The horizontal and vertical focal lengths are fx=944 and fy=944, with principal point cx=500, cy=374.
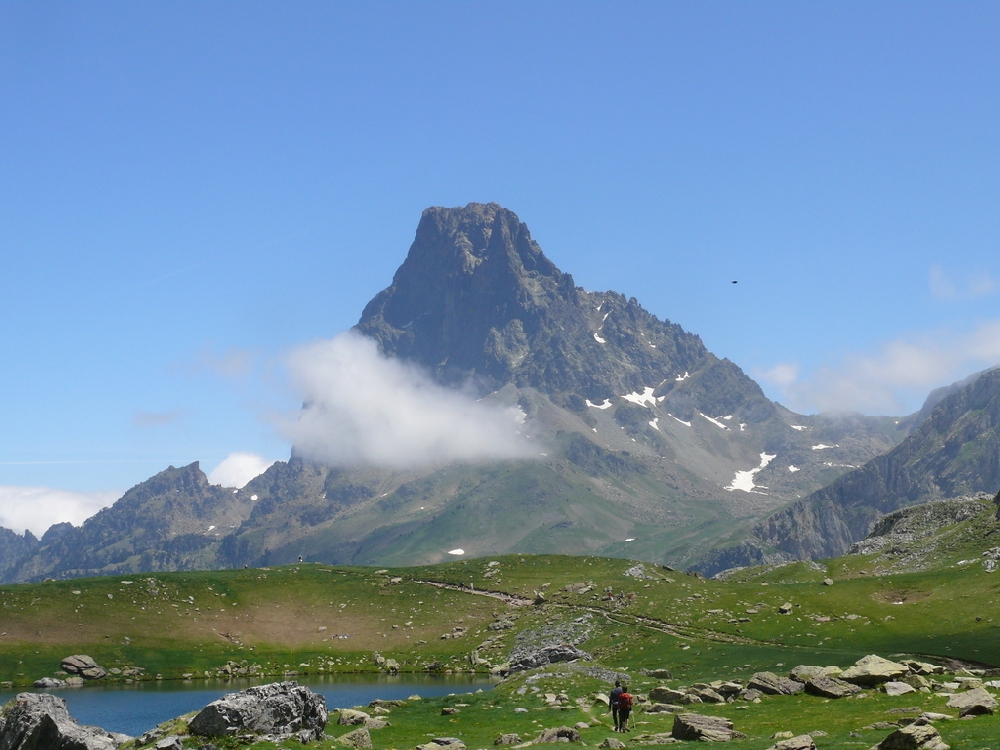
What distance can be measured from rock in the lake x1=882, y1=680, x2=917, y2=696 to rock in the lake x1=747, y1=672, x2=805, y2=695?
5629 millimetres

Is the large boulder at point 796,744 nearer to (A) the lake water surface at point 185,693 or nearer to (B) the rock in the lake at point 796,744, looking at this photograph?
(B) the rock in the lake at point 796,744

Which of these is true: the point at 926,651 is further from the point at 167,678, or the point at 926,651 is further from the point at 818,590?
the point at 167,678

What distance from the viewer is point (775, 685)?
189 feet

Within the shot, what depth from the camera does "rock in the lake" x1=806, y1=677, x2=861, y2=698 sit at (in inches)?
2112

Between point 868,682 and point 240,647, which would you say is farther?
point 240,647

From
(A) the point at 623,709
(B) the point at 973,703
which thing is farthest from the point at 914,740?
(A) the point at 623,709

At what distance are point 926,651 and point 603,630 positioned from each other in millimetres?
40030

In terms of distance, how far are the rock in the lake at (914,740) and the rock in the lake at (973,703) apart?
8740mm

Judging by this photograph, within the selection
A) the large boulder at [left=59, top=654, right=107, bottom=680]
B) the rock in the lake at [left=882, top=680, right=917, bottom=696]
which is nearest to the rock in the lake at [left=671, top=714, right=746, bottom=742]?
the rock in the lake at [left=882, top=680, right=917, bottom=696]

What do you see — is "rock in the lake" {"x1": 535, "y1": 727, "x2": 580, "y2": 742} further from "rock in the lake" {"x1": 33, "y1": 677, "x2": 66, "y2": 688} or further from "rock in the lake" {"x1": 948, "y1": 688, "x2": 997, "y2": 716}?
"rock in the lake" {"x1": 33, "y1": 677, "x2": 66, "y2": 688}

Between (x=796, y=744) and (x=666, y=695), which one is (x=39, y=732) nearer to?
(x=796, y=744)

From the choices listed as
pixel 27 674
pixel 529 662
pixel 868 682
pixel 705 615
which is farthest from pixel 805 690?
pixel 27 674

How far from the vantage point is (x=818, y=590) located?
119750mm

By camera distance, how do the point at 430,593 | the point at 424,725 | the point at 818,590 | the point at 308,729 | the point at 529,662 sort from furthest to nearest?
the point at 430,593 < the point at 818,590 < the point at 529,662 < the point at 424,725 < the point at 308,729
